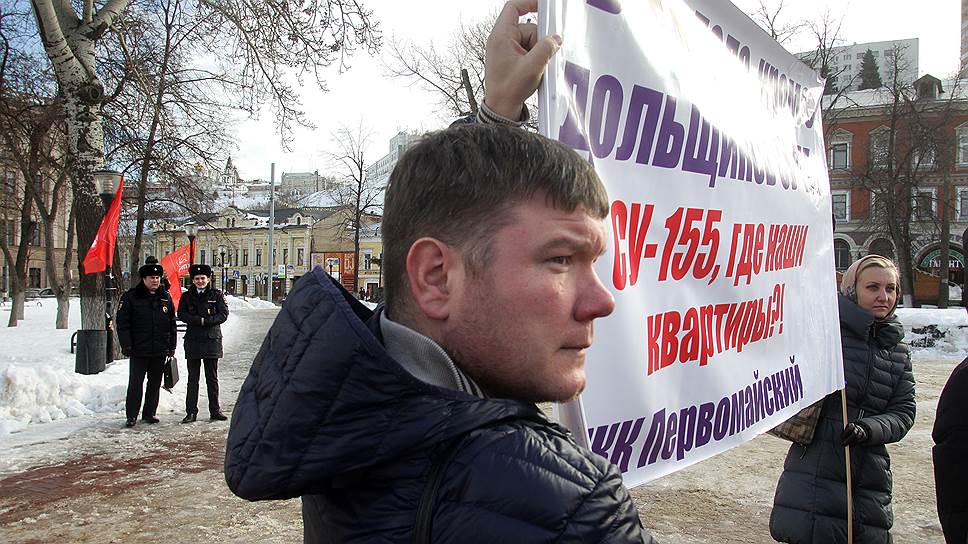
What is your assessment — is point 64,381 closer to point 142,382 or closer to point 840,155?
point 142,382

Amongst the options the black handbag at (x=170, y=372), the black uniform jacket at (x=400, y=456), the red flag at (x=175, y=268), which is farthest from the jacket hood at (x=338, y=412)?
the red flag at (x=175, y=268)

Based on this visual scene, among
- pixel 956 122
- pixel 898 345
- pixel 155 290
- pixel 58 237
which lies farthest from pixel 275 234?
pixel 898 345

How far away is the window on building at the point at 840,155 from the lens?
1757 inches

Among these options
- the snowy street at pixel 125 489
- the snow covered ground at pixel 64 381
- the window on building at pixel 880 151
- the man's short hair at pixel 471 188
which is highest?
the window on building at pixel 880 151

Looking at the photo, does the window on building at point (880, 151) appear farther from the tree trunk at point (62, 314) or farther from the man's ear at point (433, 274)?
the man's ear at point (433, 274)

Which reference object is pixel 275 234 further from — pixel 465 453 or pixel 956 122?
pixel 465 453

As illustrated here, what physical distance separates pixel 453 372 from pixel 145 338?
27.8ft

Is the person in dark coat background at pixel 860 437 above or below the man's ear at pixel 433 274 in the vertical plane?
below

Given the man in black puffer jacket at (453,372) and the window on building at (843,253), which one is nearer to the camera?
the man in black puffer jacket at (453,372)

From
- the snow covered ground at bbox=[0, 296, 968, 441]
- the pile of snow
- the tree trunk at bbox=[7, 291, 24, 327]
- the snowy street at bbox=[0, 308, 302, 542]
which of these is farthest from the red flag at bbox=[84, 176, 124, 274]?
the pile of snow

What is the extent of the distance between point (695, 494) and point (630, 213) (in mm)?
4745

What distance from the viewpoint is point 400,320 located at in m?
1.00

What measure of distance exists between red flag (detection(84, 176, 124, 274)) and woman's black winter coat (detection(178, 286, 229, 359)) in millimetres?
3463

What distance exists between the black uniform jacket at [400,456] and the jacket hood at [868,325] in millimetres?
2913
